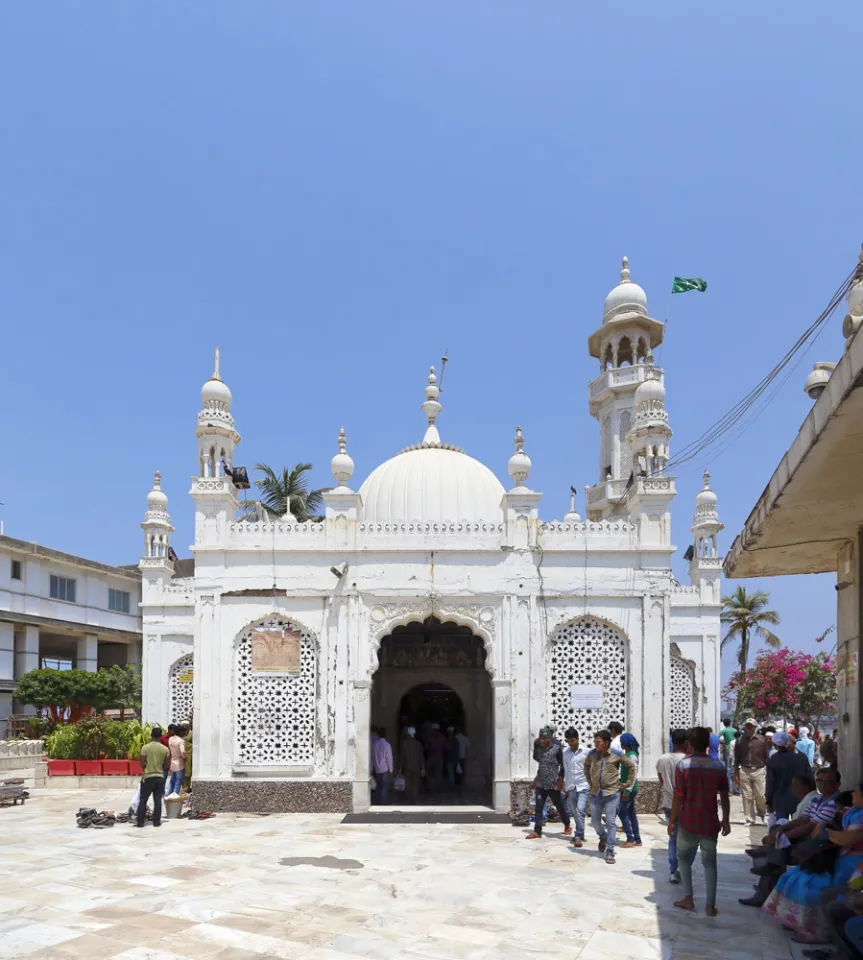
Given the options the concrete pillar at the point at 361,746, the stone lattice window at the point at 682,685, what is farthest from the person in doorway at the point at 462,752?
the stone lattice window at the point at 682,685

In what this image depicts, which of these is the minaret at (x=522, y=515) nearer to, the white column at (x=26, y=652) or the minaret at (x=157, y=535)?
the minaret at (x=157, y=535)

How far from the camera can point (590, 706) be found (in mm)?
13508

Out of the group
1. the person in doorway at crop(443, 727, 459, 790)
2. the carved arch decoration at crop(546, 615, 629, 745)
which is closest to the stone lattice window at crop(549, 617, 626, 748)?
the carved arch decoration at crop(546, 615, 629, 745)

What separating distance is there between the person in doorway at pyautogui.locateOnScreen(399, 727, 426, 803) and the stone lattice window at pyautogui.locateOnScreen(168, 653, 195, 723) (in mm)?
9225

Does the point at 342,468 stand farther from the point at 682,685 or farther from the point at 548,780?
the point at 682,685

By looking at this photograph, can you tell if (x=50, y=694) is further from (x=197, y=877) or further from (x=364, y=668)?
(x=197, y=877)

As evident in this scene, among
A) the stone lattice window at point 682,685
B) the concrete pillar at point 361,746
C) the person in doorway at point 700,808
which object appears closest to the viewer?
the person in doorway at point 700,808

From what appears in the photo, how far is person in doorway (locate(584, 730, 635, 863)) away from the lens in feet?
33.1

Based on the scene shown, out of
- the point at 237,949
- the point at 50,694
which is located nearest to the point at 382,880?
the point at 237,949

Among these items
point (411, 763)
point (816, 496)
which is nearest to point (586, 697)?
point (411, 763)

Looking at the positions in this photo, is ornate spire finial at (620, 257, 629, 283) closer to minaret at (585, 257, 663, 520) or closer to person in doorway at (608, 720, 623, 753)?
minaret at (585, 257, 663, 520)

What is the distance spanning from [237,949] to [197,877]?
8.55 feet

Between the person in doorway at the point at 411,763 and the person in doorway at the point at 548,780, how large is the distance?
412cm

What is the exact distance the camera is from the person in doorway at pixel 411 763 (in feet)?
51.2
